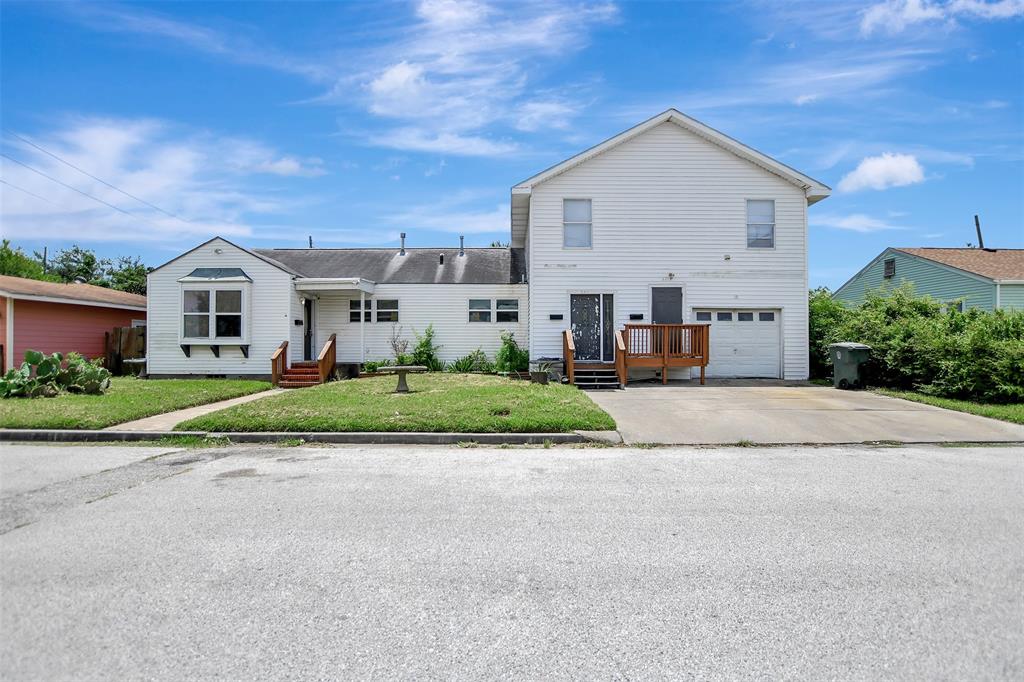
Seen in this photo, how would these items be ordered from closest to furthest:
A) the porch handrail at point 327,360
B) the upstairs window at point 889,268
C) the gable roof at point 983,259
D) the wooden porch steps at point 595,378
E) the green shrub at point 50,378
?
the green shrub at point 50,378 → the wooden porch steps at point 595,378 → the porch handrail at point 327,360 → the gable roof at point 983,259 → the upstairs window at point 889,268

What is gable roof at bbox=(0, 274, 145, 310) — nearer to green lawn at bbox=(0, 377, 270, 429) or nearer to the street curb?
green lawn at bbox=(0, 377, 270, 429)

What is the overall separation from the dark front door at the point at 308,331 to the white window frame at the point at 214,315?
1.78 metres

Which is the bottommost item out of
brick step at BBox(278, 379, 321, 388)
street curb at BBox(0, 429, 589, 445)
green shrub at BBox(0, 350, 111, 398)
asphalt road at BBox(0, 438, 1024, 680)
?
asphalt road at BBox(0, 438, 1024, 680)

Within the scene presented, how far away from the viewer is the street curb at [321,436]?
27.7ft

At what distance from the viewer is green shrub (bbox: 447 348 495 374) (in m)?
18.2

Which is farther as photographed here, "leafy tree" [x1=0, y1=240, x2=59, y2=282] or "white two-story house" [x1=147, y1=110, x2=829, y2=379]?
"leafy tree" [x1=0, y1=240, x2=59, y2=282]

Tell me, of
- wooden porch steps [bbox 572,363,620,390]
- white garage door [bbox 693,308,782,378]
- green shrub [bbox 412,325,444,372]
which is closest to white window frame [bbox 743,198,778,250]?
white garage door [bbox 693,308,782,378]

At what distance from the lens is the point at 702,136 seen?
1717 cm

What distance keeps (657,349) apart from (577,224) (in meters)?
4.38

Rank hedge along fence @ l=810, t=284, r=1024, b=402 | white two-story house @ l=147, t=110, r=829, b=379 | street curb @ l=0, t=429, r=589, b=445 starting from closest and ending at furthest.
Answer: street curb @ l=0, t=429, r=589, b=445, hedge along fence @ l=810, t=284, r=1024, b=402, white two-story house @ l=147, t=110, r=829, b=379

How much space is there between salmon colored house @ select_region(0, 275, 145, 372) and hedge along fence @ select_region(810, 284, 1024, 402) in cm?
2353

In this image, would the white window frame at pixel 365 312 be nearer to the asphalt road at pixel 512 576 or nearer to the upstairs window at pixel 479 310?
the upstairs window at pixel 479 310

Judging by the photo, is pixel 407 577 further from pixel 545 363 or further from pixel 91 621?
pixel 545 363

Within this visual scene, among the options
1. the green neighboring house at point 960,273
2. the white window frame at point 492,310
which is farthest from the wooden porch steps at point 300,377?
the green neighboring house at point 960,273
